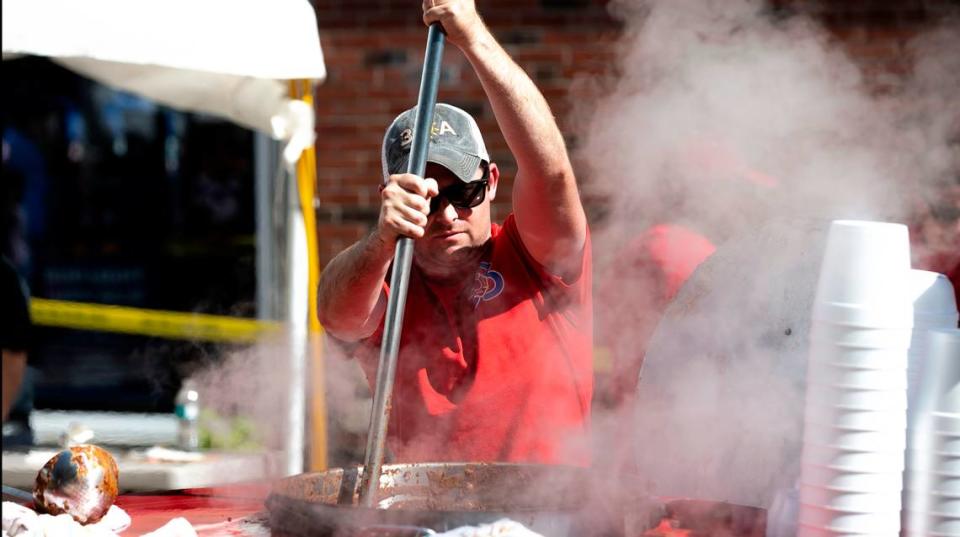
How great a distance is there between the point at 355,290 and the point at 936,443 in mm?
1354

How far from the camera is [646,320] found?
348cm

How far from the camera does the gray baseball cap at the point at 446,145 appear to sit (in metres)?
2.56

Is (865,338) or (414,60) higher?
(414,60)

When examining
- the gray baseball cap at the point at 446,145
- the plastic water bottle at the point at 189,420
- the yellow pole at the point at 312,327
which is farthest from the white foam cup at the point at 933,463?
the plastic water bottle at the point at 189,420

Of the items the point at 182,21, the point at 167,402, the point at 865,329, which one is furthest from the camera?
the point at 167,402

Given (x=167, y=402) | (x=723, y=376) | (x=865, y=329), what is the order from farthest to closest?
1. (x=167, y=402)
2. (x=723, y=376)
3. (x=865, y=329)

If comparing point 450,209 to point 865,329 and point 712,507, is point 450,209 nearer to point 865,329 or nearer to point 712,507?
point 712,507

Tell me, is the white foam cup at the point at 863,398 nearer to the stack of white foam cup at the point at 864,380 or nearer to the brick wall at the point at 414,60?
the stack of white foam cup at the point at 864,380

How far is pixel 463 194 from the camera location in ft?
8.60

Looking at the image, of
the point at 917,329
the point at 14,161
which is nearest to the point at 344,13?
the point at 14,161

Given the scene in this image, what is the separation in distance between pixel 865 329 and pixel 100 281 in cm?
735

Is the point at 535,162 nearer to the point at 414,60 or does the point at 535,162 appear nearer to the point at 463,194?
the point at 463,194

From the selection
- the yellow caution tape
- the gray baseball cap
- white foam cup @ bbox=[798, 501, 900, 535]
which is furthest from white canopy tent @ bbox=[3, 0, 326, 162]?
white foam cup @ bbox=[798, 501, 900, 535]

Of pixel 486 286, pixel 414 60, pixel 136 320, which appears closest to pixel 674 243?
pixel 486 286
